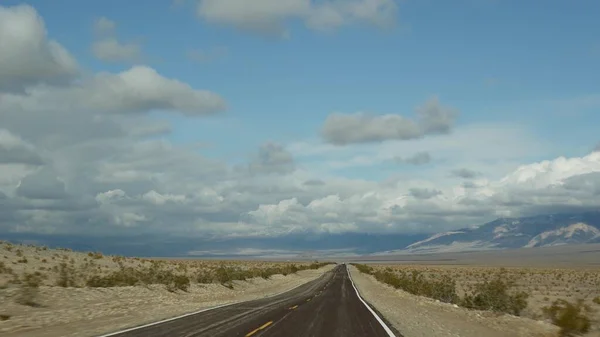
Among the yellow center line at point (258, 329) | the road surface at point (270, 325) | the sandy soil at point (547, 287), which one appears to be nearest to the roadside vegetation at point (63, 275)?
the road surface at point (270, 325)

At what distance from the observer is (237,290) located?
166 ft

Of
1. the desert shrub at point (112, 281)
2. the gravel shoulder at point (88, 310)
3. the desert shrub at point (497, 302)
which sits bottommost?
the desert shrub at point (497, 302)

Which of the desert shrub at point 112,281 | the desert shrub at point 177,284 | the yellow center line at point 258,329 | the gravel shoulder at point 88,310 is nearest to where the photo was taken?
the yellow center line at point 258,329

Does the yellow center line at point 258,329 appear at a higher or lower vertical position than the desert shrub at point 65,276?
lower

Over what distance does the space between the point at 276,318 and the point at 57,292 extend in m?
12.9

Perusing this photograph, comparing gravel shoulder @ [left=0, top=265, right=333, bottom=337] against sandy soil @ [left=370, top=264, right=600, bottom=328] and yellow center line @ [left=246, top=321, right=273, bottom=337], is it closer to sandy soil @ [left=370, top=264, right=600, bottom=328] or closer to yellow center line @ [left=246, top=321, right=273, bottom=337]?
yellow center line @ [left=246, top=321, right=273, bottom=337]

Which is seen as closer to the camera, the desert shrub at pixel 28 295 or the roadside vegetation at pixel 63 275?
the desert shrub at pixel 28 295

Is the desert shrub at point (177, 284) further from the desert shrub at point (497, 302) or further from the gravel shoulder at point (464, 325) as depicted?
the desert shrub at point (497, 302)

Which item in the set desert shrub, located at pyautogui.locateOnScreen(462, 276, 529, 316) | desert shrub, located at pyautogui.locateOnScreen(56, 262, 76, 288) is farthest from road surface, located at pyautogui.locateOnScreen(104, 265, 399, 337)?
desert shrub, located at pyautogui.locateOnScreen(462, 276, 529, 316)

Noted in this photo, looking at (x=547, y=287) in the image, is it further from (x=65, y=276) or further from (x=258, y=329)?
(x=258, y=329)

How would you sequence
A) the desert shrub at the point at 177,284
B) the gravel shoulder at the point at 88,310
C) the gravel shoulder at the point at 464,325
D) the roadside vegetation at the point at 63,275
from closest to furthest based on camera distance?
the gravel shoulder at the point at 88,310, the gravel shoulder at the point at 464,325, the roadside vegetation at the point at 63,275, the desert shrub at the point at 177,284

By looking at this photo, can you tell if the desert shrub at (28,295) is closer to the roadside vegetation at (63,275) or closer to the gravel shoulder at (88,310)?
the roadside vegetation at (63,275)

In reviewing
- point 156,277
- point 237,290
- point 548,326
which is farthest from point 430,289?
point 548,326

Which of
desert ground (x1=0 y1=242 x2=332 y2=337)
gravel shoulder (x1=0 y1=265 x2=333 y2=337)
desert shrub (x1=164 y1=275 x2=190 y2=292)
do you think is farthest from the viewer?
desert shrub (x1=164 y1=275 x2=190 y2=292)
